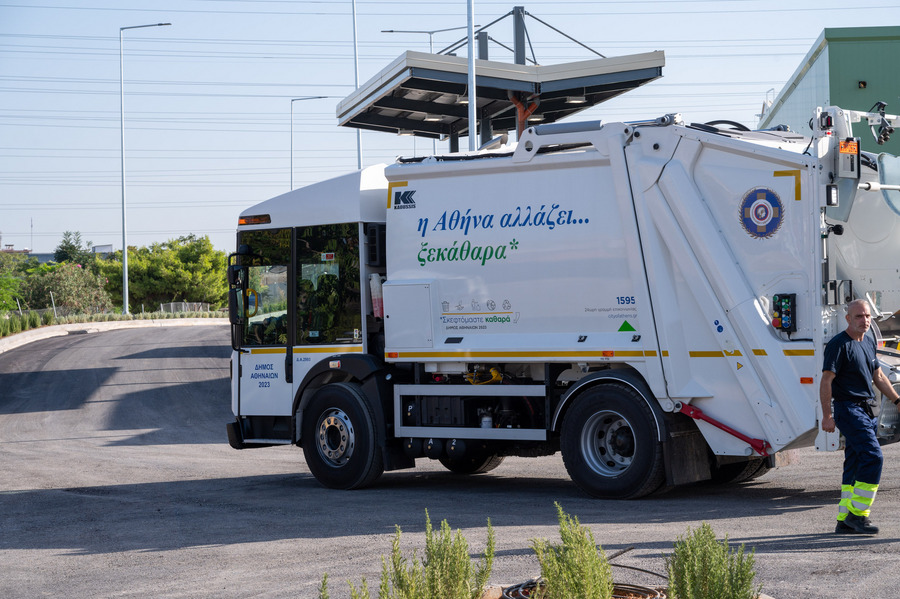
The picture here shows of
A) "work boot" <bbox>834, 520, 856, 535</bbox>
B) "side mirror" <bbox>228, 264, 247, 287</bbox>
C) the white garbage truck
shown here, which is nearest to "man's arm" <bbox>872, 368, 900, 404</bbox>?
the white garbage truck

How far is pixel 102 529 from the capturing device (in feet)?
30.6

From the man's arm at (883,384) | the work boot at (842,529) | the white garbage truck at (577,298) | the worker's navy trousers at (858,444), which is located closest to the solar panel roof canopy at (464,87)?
the white garbage truck at (577,298)

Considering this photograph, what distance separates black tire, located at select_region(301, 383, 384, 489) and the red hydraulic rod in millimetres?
3414

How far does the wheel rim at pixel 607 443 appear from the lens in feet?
31.6

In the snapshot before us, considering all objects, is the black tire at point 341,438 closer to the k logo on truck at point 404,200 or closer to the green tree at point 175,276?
the k logo on truck at point 404,200

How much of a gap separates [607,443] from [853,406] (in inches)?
97.8

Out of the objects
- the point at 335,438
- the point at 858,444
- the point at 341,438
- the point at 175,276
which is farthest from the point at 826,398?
the point at 175,276

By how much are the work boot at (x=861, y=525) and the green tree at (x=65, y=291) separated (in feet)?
172

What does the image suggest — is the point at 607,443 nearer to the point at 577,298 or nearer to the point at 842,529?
the point at 577,298

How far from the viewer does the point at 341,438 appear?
445 inches

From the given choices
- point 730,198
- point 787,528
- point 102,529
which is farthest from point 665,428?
point 102,529

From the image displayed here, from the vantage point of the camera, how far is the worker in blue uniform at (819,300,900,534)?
25.0 feet

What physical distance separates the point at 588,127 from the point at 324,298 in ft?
11.7

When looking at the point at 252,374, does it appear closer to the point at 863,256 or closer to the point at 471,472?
the point at 471,472
